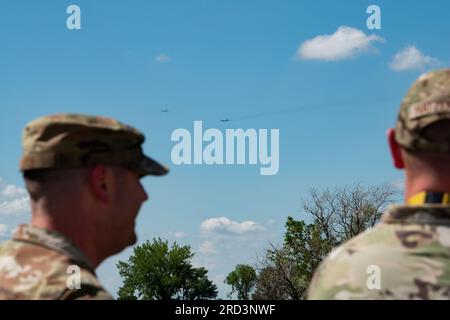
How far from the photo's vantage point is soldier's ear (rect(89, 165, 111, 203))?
434 centimetres

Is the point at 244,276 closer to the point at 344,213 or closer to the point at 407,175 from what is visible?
the point at 344,213

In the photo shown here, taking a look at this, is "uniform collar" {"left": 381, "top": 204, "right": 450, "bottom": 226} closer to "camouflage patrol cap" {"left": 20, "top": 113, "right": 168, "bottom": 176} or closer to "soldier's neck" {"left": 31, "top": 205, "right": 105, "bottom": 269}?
"camouflage patrol cap" {"left": 20, "top": 113, "right": 168, "bottom": 176}

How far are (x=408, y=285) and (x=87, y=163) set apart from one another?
181 cm

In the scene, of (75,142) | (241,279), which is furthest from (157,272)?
(75,142)

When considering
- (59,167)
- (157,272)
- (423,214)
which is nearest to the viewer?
(423,214)

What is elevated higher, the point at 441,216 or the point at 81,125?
the point at 81,125

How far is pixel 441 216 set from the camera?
406 cm

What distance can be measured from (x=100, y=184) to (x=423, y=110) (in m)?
1.75

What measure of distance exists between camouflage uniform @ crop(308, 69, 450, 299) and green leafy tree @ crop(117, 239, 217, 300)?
106m

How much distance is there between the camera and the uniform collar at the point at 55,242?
4.22 meters

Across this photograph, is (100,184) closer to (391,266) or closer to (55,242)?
(55,242)

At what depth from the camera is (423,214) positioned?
13.3 feet

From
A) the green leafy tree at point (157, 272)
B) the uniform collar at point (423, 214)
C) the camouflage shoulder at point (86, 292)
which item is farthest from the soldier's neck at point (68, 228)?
the green leafy tree at point (157, 272)
